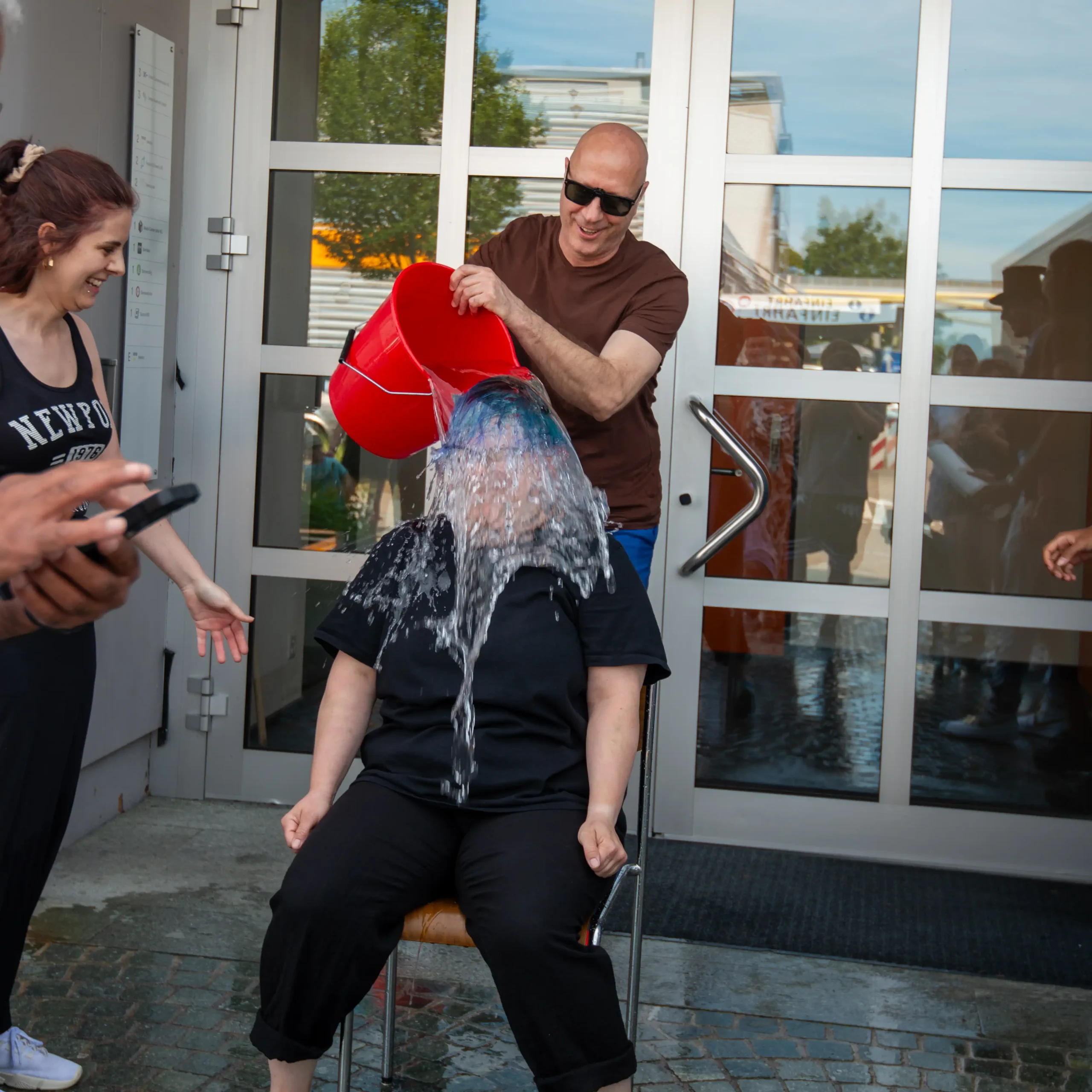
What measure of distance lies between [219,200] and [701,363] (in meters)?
1.61

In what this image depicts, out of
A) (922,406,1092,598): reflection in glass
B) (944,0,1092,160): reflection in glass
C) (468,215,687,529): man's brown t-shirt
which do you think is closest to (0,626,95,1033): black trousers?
(468,215,687,529): man's brown t-shirt

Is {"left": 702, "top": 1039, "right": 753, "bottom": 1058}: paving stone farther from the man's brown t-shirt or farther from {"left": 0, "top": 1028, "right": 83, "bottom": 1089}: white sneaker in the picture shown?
{"left": 0, "top": 1028, "right": 83, "bottom": 1089}: white sneaker

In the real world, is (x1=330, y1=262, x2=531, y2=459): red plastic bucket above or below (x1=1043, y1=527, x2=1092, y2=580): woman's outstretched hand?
above

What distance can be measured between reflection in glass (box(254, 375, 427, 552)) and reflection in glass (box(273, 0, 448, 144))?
0.80m

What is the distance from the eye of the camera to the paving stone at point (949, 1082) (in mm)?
2633

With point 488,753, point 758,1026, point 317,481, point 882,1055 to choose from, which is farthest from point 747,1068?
point 317,481

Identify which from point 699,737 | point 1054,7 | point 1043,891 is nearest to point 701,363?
point 699,737

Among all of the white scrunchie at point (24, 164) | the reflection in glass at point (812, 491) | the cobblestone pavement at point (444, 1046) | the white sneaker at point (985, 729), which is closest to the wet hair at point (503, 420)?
the white scrunchie at point (24, 164)

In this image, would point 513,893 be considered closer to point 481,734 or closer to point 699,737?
point 481,734

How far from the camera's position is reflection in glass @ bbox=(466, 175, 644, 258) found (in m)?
3.96

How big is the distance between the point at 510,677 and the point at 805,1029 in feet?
3.89

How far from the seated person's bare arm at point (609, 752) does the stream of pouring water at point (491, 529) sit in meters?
0.16

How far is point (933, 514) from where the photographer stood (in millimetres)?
3875

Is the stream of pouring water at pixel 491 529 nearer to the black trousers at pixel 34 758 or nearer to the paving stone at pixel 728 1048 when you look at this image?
the black trousers at pixel 34 758
